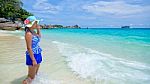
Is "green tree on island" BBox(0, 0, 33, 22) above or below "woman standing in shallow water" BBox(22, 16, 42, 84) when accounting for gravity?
above

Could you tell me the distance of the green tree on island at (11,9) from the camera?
178 ft

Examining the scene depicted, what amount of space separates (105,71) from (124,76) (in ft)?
2.26

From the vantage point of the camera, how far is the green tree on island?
54256 mm

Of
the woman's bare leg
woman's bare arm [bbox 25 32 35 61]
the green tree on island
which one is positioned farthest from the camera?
the green tree on island

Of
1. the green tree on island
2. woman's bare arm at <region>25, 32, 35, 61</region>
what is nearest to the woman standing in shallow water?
woman's bare arm at <region>25, 32, 35, 61</region>

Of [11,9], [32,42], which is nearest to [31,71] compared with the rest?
[32,42]

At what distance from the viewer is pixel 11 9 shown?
5534 centimetres

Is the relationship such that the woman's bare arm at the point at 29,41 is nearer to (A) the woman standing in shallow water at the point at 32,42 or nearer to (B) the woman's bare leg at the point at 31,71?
(A) the woman standing in shallow water at the point at 32,42

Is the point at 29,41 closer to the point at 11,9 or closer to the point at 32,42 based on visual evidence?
the point at 32,42

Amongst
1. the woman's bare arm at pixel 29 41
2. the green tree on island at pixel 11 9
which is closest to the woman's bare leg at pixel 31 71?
the woman's bare arm at pixel 29 41

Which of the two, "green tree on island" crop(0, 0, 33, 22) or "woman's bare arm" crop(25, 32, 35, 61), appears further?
"green tree on island" crop(0, 0, 33, 22)

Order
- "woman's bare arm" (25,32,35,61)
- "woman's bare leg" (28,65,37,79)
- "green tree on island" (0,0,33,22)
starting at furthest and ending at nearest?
"green tree on island" (0,0,33,22)
"woman's bare leg" (28,65,37,79)
"woman's bare arm" (25,32,35,61)

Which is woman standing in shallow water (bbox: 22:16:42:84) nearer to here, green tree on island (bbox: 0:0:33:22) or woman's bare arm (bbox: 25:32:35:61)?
woman's bare arm (bbox: 25:32:35:61)

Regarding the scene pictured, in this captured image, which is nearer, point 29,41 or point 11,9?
point 29,41
